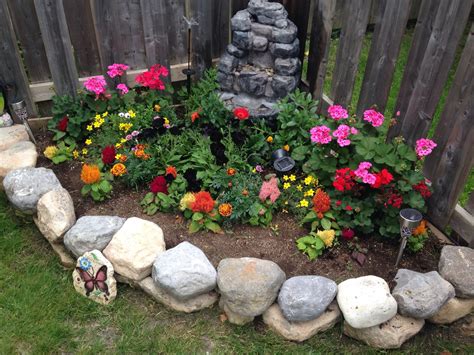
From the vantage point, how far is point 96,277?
306 cm

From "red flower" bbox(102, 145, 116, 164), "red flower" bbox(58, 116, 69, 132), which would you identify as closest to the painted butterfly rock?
"red flower" bbox(102, 145, 116, 164)

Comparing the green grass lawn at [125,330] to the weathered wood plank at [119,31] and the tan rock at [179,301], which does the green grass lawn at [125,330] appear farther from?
the weathered wood plank at [119,31]

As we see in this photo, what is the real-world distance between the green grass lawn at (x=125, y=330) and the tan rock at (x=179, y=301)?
0.04 m

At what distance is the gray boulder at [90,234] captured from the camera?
3117 millimetres

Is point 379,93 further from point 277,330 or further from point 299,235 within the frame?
point 277,330

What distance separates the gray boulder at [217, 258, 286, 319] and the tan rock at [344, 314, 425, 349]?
499 mm

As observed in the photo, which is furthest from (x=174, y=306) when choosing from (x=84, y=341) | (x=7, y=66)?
(x=7, y=66)

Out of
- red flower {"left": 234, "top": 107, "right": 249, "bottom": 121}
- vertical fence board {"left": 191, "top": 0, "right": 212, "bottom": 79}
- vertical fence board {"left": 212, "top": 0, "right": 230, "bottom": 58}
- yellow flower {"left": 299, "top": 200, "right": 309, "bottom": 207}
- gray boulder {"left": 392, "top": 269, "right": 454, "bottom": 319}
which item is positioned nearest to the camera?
gray boulder {"left": 392, "top": 269, "right": 454, "bottom": 319}

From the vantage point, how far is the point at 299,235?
3316 mm

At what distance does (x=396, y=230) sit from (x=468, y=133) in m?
0.72

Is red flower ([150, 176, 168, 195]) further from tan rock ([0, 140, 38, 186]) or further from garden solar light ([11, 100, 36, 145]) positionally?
garden solar light ([11, 100, 36, 145])

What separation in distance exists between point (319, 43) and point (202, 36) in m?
0.99

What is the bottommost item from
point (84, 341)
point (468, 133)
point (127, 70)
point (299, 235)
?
point (84, 341)

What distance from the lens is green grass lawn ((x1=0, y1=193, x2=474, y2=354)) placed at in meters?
2.87
